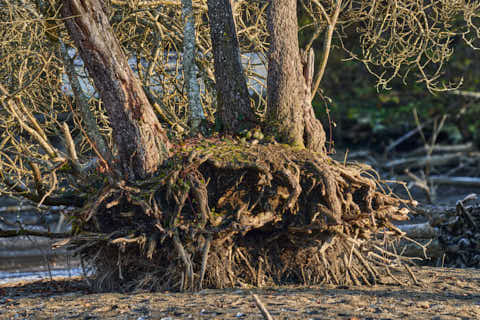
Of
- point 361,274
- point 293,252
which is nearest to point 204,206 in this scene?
point 293,252

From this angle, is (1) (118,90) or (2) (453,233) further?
(2) (453,233)

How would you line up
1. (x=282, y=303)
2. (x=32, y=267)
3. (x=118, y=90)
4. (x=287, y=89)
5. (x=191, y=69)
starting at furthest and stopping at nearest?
(x=32, y=267) < (x=191, y=69) < (x=287, y=89) < (x=118, y=90) < (x=282, y=303)

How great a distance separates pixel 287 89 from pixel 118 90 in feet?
6.29

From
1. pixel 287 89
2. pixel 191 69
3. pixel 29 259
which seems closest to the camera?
pixel 287 89

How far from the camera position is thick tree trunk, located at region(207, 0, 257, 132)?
6125 millimetres

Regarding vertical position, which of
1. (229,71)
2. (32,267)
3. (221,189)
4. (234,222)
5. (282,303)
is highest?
(229,71)

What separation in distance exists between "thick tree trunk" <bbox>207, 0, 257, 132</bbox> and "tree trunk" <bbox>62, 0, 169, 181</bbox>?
879mm

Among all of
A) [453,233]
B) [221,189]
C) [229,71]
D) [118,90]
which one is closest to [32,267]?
[118,90]

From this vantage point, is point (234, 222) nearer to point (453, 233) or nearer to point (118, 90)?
point (118, 90)

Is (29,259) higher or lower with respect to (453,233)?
lower

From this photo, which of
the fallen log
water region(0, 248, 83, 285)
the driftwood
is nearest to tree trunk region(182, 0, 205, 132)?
water region(0, 248, 83, 285)

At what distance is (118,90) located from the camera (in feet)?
18.2

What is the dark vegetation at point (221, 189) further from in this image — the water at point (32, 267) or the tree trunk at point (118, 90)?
the water at point (32, 267)

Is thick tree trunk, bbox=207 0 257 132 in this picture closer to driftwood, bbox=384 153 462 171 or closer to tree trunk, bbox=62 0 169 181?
tree trunk, bbox=62 0 169 181
